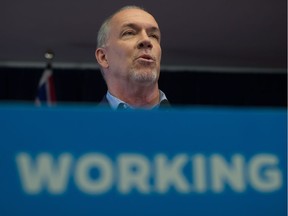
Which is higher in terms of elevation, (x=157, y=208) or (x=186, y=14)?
(x=186, y=14)

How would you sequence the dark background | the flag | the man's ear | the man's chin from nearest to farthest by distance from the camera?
the man's chin
the man's ear
the flag
the dark background

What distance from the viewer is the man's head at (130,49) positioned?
2.98ft

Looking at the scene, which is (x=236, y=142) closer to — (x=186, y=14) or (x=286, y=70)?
(x=186, y=14)

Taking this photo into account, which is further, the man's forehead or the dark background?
the dark background

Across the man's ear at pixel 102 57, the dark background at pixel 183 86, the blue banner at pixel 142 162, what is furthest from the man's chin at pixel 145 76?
the dark background at pixel 183 86

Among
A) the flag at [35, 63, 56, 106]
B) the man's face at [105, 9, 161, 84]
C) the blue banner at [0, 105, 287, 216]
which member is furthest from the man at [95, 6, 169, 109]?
the flag at [35, 63, 56, 106]

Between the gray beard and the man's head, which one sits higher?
the man's head

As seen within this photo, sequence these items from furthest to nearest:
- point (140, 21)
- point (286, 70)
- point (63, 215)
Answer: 1. point (286, 70)
2. point (140, 21)
3. point (63, 215)

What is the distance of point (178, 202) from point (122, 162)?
0.04 meters

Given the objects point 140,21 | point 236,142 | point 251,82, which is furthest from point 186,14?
point 236,142

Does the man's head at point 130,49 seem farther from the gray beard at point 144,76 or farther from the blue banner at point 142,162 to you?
the blue banner at point 142,162

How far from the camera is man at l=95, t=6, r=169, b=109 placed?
0.90 meters

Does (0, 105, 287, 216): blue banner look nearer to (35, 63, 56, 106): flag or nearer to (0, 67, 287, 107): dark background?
(35, 63, 56, 106): flag

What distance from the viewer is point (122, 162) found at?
1.06ft
